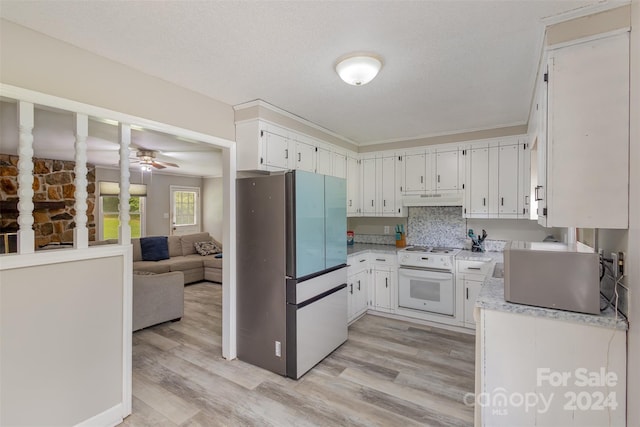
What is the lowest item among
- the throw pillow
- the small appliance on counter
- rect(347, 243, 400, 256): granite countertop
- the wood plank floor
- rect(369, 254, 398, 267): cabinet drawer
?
the wood plank floor

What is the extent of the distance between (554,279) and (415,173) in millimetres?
2783

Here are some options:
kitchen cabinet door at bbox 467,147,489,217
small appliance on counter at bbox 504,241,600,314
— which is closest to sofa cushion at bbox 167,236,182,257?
kitchen cabinet door at bbox 467,147,489,217

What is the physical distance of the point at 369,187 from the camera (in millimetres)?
4566

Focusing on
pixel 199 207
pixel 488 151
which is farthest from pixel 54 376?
pixel 199 207

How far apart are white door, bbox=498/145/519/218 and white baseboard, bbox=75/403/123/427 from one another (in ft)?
14.0

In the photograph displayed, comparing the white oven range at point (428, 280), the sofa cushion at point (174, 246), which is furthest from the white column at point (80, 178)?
the sofa cushion at point (174, 246)

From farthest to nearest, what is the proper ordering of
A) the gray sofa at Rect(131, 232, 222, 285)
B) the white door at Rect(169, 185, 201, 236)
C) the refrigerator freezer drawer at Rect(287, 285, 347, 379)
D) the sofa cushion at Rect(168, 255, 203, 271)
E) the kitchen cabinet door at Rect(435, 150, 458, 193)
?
the white door at Rect(169, 185, 201, 236)
the sofa cushion at Rect(168, 255, 203, 271)
the gray sofa at Rect(131, 232, 222, 285)
the kitchen cabinet door at Rect(435, 150, 458, 193)
the refrigerator freezer drawer at Rect(287, 285, 347, 379)

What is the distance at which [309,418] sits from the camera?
2.08 metres

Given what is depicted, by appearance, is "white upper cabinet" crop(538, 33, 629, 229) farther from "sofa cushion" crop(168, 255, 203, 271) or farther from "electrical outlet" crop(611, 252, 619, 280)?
"sofa cushion" crop(168, 255, 203, 271)

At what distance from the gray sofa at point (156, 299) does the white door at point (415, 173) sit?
139 inches

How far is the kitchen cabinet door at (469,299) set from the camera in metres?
3.46

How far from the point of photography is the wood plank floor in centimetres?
209

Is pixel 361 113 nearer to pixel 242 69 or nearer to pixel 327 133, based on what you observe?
pixel 327 133

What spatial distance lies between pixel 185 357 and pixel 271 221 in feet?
5.67
